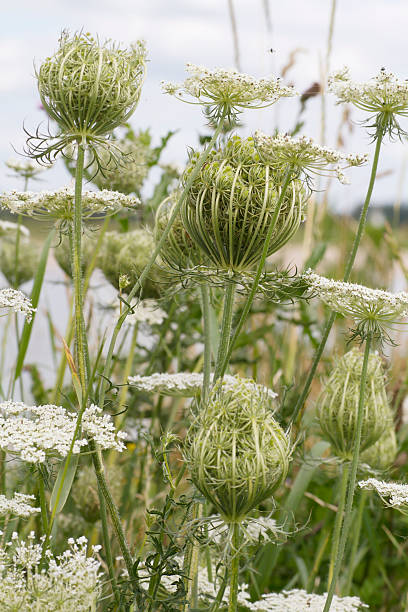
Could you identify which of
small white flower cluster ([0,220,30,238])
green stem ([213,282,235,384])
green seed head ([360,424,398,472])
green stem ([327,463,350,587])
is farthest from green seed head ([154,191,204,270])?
green seed head ([360,424,398,472])

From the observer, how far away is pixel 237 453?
1.62 metres

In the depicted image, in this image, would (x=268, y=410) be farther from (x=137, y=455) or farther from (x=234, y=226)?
(x=137, y=455)

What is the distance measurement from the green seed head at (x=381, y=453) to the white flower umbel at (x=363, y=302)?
974 millimetres

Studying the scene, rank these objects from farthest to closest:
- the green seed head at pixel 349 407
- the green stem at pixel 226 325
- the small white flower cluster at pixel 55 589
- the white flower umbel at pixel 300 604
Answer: the green seed head at pixel 349 407 < the white flower umbel at pixel 300 604 < the green stem at pixel 226 325 < the small white flower cluster at pixel 55 589

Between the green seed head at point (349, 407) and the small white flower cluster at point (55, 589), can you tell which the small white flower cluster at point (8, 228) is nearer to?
the green seed head at point (349, 407)

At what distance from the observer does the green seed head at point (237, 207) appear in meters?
1.87

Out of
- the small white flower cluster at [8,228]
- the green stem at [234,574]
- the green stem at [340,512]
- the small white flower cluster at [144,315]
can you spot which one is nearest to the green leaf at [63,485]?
the green stem at [234,574]

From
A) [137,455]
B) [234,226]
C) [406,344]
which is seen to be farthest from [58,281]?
[406,344]

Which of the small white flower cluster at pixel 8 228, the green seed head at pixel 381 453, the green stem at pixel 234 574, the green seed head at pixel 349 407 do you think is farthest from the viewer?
the small white flower cluster at pixel 8 228

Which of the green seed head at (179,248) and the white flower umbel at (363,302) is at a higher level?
the green seed head at (179,248)

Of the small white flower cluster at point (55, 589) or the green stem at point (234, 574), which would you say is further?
the green stem at point (234, 574)

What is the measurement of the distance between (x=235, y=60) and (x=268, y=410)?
2194 mm

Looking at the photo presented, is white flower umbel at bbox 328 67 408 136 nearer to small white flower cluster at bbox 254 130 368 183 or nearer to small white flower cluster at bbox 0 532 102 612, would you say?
small white flower cluster at bbox 254 130 368 183

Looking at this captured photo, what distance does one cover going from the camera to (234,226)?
1889 millimetres
